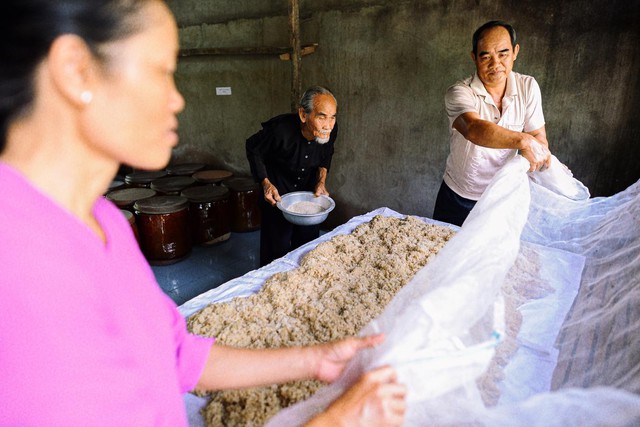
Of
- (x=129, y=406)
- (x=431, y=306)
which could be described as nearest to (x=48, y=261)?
(x=129, y=406)

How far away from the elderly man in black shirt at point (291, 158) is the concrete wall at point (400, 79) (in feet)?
4.87

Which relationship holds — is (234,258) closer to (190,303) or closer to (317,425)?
(190,303)

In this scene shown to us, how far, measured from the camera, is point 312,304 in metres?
1.85

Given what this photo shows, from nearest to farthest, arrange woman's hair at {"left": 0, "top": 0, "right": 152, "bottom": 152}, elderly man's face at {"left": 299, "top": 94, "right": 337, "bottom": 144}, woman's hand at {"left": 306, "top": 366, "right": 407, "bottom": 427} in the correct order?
woman's hair at {"left": 0, "top": 0, "right": 152, "bottom": 152}
woman's hand at {"left": 306, "top": 366, "right": 407, "bottom": 427}
elderly man's face at {"left": 299, "top": 94, "right": 337, "bottom": 144}

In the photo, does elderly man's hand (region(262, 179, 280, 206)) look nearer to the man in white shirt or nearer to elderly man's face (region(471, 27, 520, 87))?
the man in white shirt

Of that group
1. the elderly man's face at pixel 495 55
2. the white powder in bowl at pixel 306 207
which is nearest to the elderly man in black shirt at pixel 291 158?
the white powder in bowl at pixel 306 207

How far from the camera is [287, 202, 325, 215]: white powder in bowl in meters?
3.08

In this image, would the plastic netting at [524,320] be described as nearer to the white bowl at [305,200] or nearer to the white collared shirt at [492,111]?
the white collared shirt at [492,111]

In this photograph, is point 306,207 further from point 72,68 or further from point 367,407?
point 72,68

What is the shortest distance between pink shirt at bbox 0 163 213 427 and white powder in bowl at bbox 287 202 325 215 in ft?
7.86

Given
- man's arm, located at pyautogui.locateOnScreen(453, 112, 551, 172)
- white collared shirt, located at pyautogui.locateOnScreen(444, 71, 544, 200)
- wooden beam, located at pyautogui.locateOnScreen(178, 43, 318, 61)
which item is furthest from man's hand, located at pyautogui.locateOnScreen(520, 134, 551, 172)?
wooden beam, located at pyautogui.locateOnScreen(178, 43, 318, 61)

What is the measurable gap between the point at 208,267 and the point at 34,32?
425 cm

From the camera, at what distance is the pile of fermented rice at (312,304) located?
1.32m

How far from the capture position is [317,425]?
71cm
